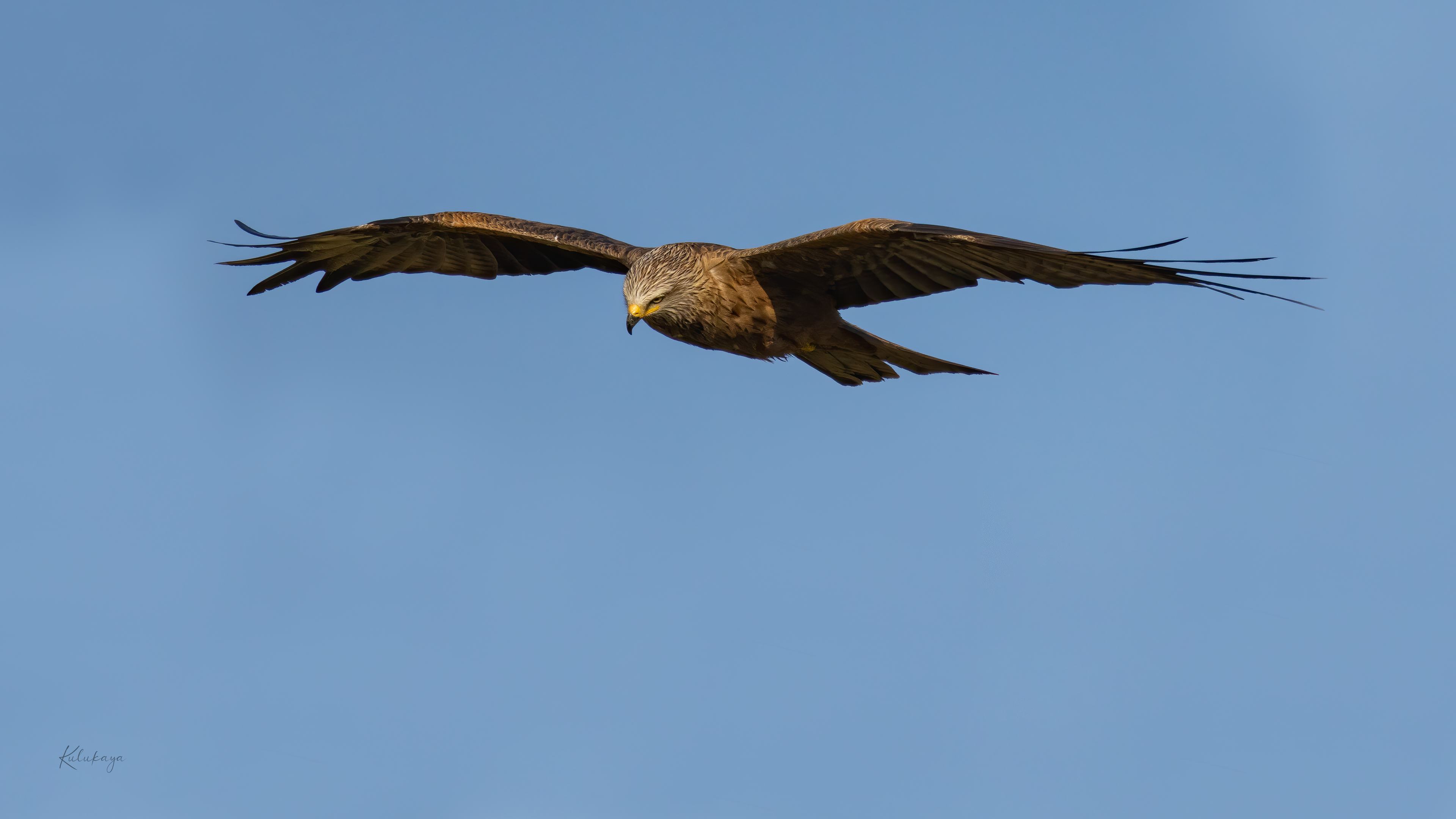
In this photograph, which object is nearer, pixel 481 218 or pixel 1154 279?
pixel 1154 279

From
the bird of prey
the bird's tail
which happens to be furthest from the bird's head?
the bird's tail

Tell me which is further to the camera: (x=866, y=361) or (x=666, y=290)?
(x=866, y=361)

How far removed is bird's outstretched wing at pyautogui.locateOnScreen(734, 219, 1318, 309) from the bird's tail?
33 centimetres

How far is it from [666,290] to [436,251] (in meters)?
3.12

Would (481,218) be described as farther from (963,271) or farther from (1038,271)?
(1038,271)

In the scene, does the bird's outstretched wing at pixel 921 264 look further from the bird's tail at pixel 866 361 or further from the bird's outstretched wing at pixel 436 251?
the bird's outstretched wing at pixel 436 251

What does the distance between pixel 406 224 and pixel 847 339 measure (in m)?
3.65

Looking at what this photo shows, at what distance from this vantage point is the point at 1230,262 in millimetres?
5988

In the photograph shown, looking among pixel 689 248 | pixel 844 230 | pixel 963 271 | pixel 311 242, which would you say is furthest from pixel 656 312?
pixel 311 242

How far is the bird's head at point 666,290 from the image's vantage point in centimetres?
796

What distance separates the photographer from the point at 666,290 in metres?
7.96

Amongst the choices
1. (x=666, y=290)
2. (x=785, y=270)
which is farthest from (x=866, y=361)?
(x=666, y=290)

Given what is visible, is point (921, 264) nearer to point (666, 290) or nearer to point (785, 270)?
point (785, 270)

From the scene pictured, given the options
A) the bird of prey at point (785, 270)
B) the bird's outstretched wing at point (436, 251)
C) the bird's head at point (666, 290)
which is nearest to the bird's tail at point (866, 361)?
the bird of prey at point (785, 270)
